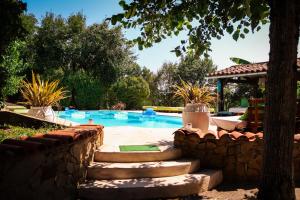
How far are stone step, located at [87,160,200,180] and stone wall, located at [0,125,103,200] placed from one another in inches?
9.6

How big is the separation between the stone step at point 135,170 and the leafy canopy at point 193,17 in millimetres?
2366

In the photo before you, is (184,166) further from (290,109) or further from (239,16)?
(239,16)

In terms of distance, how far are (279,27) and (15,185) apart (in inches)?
157

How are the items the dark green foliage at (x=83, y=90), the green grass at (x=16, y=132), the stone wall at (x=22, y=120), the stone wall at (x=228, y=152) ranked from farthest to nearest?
the dark green foliage at (x=83, y=90), the stone wall at (x=22, y=120), the stone wall at (x=228, y=152), the green grass at (x=16, y=132)

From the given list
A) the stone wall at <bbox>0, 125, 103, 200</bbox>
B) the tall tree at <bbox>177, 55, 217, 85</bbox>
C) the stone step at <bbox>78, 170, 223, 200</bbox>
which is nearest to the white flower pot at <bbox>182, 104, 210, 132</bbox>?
the stone step at <bbox>78, 170, 223, 200</bbox>

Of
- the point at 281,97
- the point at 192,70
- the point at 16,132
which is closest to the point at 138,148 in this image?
the point at 16,132

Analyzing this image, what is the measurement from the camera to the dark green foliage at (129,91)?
27.0 m

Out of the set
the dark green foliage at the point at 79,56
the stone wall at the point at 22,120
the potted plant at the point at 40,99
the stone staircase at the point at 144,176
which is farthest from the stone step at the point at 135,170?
the dark green foliage at the point at 79,56

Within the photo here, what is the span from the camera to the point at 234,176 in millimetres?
6129

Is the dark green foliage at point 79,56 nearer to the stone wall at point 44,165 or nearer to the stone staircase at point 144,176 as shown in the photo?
the stone staircase at point 144,176

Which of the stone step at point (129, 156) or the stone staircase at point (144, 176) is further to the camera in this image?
the stone step at point (129, 156)

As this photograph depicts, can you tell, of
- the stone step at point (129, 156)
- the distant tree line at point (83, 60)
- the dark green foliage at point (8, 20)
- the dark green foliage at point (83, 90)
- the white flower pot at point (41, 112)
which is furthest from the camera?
the dark green foliage at point (83, 90)

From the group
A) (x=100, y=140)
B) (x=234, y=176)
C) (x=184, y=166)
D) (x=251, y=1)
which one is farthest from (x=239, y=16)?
(x=100, y=140)

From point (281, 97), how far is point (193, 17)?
9.21 ft
